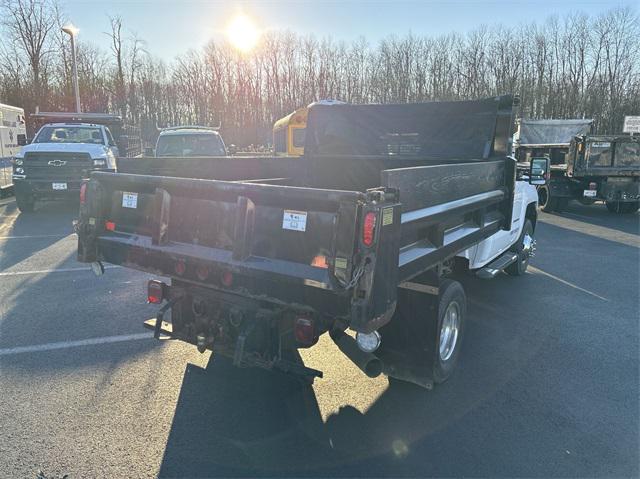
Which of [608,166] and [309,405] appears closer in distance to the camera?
[309,405]

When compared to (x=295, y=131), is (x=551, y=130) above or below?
above

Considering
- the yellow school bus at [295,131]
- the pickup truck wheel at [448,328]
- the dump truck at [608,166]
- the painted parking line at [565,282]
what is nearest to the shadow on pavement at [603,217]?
the dump truck at [608,166]

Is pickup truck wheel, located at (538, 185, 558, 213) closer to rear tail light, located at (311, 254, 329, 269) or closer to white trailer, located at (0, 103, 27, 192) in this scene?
rear tail light, located at (311, 254, 329, 269)

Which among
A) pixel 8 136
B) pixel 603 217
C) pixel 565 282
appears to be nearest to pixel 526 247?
pixel 565 282

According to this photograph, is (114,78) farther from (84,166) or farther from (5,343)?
(5,343)

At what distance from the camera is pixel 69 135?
12695 millimetres

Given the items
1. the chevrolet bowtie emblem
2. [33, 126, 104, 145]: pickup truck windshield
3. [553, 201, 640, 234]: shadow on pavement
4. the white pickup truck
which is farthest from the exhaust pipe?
[33, 126, 104, 145]: pickup truck windshield

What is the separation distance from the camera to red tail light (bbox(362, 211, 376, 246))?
8.04ft

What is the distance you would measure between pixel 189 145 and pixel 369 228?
1138cm

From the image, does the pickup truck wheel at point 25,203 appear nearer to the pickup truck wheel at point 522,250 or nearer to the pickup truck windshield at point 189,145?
the pickup truck windshield at point 189,145

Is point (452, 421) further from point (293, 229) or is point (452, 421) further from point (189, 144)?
point (189, 144)

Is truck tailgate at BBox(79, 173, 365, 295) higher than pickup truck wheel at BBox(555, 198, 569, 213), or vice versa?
truck tailgate at BBox(79, 173, 365, 295)

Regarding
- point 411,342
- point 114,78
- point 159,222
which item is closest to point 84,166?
point 159,222

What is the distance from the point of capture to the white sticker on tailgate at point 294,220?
8.96 ft
